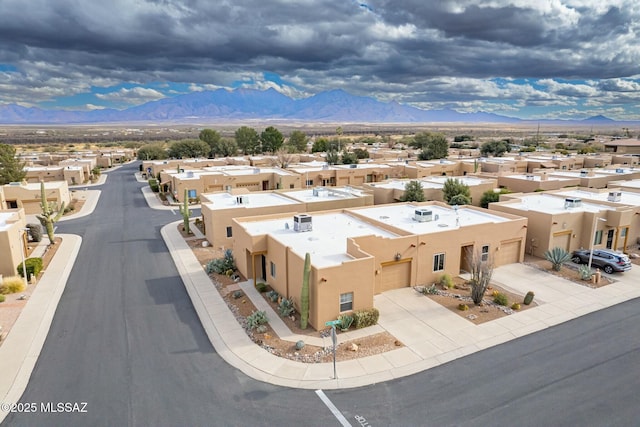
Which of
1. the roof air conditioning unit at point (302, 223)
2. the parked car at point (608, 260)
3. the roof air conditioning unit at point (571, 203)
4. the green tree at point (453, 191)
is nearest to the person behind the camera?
the parked car at point (608, 260)

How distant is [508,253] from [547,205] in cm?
933

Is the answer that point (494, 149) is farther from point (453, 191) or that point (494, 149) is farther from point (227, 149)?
point (227, 149)

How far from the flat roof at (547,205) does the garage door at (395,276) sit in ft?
44.2

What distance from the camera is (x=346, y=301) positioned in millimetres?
19609

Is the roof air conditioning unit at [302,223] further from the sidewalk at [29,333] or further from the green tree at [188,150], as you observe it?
the green tree at [188,150]

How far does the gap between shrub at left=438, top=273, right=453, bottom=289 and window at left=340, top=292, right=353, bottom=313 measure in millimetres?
7696

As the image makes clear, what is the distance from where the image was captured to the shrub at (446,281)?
24297 mm

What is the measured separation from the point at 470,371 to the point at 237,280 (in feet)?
49.1

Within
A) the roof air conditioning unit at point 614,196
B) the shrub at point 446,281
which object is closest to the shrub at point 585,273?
the shrub at point 446,281

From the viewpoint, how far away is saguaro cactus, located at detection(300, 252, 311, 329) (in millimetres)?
18409

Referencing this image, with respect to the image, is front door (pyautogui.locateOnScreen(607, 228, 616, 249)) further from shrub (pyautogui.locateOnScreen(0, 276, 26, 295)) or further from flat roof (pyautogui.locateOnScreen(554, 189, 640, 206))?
shrub (pyautogui.locateOnScreen(0, 276, 26, 295))

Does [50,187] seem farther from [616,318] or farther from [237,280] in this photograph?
[616,318]

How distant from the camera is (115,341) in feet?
60.3

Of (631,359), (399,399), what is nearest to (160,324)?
(399,399)
